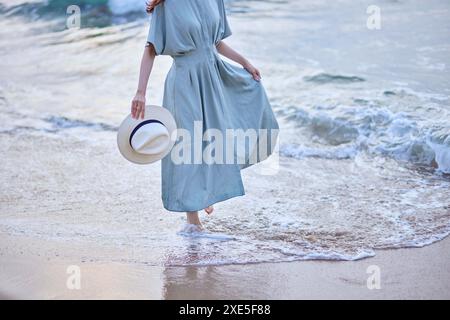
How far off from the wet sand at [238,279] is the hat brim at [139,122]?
53cm

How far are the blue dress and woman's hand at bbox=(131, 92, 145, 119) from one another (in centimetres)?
24

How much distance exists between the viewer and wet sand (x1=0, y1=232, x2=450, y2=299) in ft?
12.3

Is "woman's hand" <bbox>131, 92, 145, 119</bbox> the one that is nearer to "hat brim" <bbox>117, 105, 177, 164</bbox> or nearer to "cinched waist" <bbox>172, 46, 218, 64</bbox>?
"hat brim" <bbox>117, 105, 177, 164</bbox>

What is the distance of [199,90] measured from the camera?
14.2ft

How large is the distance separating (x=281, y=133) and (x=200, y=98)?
8.68ft

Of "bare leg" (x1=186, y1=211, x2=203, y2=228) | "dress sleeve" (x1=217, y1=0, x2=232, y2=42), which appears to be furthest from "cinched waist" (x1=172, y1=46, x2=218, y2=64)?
"bare leg" (x1=186, y1=211, x2=203, y2=228)

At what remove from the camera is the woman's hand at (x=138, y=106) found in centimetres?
409

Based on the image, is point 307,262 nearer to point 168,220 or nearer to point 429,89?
point 168,220

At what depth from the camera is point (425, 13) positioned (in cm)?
1018

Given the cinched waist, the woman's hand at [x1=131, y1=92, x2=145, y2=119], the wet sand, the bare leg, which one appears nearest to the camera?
the wet sand

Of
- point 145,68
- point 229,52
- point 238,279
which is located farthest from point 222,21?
point 238,279

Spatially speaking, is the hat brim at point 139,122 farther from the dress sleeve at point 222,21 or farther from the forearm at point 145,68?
the dress sleeve at point 222,21
